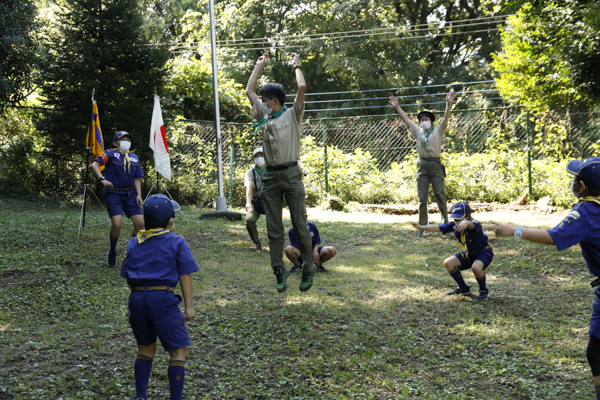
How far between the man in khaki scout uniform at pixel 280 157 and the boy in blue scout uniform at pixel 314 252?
1.66 m

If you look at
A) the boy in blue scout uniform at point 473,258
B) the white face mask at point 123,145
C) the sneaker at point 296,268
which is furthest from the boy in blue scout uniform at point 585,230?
the white face mask at point 123,145

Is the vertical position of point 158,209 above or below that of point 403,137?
below

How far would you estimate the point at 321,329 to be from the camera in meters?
5.03

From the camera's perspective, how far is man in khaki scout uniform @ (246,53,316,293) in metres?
4.99

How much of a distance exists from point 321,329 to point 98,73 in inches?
411

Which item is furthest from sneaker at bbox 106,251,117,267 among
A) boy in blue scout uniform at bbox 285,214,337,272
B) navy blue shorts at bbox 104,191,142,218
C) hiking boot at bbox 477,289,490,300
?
hiking boot at bbox 477,289,490,300

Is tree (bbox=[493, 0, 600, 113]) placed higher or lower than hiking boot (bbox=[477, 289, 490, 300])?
higher

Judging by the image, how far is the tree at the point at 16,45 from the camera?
985 cm

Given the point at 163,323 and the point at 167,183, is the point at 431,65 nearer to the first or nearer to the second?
the point at 167,183

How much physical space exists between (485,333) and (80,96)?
11447mm

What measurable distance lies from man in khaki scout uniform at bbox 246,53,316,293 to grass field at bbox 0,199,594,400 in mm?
872

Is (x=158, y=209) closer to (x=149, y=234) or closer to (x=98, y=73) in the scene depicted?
(x=149, y=234)

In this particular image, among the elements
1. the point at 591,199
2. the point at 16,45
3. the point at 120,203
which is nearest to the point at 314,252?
the point at 120,203

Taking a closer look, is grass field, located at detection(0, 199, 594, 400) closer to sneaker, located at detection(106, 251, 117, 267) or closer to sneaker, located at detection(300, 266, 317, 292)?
sneaker, located at detection(106, 251, 117, 267)
